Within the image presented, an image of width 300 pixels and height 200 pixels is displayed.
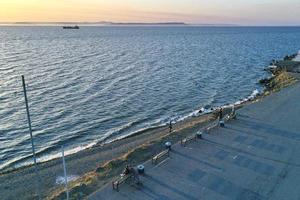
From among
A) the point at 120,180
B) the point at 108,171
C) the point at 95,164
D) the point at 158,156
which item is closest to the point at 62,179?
the point at 95,164

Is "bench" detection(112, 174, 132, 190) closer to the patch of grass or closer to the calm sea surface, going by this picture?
the patch of grass

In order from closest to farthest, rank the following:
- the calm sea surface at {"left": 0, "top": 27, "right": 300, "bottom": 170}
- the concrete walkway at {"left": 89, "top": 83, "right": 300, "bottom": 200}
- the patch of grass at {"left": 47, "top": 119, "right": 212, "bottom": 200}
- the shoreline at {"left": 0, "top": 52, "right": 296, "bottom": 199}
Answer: the concrete walkway at {"left": 89, "top": 83, "right": 300, "bottom": 200}
the patch of grass at {"left": 47, "top": 119, "right": 212, "bottom": 200}
the shoreline at {"left": 0, "top": 52, "right": 296, "bottom": 199}
the calm sea surface at {"left": 0, "top": 27, "right": 300, "bottom": 170}

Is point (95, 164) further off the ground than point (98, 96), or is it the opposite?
point (95, 164)

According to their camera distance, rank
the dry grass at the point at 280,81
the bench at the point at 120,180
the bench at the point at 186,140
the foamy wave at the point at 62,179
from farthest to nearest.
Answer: the dry grass at the point at 280,81, the bench at the point at 186,140, the foamy wave at the point at 62,179, the bench at the point at 120,180

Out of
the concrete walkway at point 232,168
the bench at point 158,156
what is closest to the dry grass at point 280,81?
the concrete walkway at point 232,168

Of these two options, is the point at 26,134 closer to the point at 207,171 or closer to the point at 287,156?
the point at 207,171

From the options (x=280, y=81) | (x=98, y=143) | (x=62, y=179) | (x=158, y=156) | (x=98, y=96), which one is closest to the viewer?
(x=158, y=156)

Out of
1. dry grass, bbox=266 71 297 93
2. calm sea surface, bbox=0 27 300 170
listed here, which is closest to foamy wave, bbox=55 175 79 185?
calm sea surface, bbox=0 27 300 170

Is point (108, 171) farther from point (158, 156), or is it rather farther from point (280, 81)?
point (280, 81)

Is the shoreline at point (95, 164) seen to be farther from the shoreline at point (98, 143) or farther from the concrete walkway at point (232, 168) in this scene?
the concrete walkway at point (232, 168)
